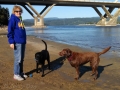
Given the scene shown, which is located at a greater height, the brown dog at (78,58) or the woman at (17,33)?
the woman at (17,33)

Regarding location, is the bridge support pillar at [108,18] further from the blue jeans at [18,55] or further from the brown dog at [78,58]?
the blue jeans at [18,55]

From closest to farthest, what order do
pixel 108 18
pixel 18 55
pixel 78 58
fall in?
pixel 18 55 < pixel 78 58 < pixel 108 18

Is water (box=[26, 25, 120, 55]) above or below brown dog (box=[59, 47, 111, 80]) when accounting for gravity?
below

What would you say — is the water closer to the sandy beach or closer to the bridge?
the sandy beach

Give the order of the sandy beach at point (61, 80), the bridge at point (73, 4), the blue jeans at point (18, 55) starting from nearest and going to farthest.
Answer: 1. the sandy beach at point (61, 80)
2. the blue jeans at point (18, 55)
3. the bridge at point (73, 4)

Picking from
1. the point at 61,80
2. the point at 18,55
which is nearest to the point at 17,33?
the point at 18,55

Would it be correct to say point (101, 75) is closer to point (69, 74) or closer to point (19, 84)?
point (69, 74)

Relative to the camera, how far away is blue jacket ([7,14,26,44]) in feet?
17.5

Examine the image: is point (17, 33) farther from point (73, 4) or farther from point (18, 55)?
point (73, 4)

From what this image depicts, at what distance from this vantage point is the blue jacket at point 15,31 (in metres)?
5.33

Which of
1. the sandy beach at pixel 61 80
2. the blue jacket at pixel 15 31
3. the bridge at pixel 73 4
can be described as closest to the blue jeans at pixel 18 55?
the blue jacket at pixel 15 31

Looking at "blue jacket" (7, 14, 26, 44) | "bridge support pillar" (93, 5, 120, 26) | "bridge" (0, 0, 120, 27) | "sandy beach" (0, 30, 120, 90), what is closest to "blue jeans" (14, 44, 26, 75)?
"blue jacket" (7, 14, 26, 44)

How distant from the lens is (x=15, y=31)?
17.7 ft

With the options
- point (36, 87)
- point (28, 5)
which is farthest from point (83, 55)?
point (28, 5)
